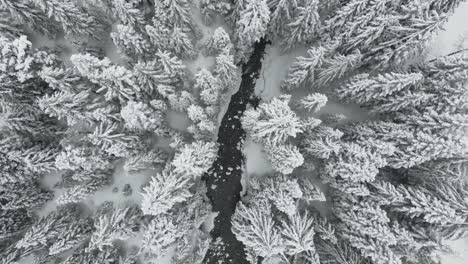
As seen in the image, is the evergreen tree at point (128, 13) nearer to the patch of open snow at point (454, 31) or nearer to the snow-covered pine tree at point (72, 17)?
the snow-covered pine tree at point (72, 17)

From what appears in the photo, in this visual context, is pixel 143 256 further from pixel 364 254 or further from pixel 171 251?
pixel 364 254

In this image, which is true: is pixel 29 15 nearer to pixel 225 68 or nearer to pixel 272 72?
pixel 225 68

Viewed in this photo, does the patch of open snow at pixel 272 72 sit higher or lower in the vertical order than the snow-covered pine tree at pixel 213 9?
lower

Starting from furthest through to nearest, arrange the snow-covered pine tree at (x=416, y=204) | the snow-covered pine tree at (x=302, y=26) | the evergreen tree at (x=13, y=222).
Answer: the evergreen tree at (x=13, y=222) < the snow-covered pine tree at (x=302, y=26) < the snow-covered pine tree at (x=416, y=204)

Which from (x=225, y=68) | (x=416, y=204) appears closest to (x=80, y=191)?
(x=225, y=68)

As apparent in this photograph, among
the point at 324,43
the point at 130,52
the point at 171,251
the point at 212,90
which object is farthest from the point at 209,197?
the point at 324,43

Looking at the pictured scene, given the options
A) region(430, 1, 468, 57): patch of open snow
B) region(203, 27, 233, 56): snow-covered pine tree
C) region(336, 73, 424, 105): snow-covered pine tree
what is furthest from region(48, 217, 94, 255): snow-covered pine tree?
region(430, 1, 468, 57): patch of open snow

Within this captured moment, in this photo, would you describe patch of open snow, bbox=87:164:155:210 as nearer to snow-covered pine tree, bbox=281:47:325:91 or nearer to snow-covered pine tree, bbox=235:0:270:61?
snow-covered pine tree, bbox=235:0:270:61

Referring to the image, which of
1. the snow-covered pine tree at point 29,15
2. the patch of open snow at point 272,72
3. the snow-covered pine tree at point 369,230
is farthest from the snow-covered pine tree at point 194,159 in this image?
the snow-covered pine tree at point 29,15
